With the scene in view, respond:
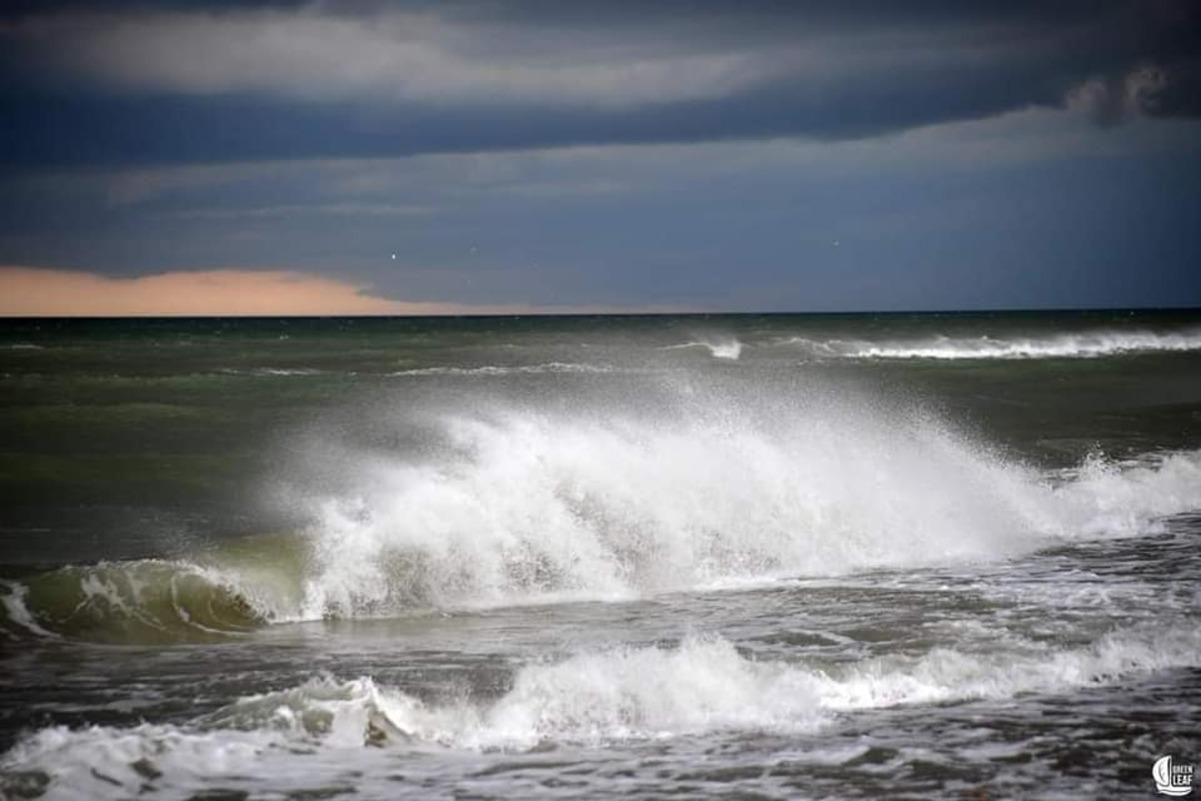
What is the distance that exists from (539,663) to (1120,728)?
3.80m

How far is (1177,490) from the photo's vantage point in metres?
16.6

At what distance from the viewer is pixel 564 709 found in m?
7.37

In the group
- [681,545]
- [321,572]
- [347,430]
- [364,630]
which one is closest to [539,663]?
[364,630]

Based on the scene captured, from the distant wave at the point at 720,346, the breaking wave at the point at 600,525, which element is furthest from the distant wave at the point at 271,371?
the breaking wave at the point at 600,525

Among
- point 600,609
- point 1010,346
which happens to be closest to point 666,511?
point 600,609

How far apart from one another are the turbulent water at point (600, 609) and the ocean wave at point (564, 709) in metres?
0.03

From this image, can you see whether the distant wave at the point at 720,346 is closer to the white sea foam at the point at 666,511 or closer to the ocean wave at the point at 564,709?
the white sea foam at the point at 666,511

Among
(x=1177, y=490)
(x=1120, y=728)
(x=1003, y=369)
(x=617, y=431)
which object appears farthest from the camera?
(x=1003, y=369)

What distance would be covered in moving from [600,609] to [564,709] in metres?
3.34

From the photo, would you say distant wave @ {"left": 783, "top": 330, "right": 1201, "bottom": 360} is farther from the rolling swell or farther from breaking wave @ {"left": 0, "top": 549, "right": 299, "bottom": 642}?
the rolling swell

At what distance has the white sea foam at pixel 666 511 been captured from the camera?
11.7 metres

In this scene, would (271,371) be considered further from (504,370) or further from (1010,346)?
(1010,346)

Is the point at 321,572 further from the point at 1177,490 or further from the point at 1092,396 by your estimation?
the point at 1092,396

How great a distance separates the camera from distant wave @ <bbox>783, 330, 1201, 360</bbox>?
57.3 meters
